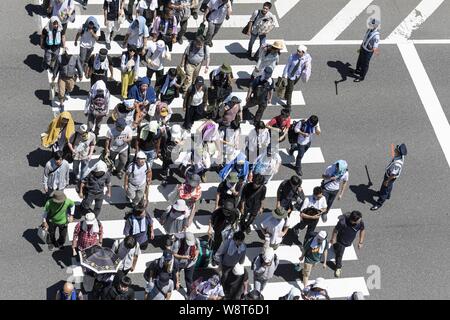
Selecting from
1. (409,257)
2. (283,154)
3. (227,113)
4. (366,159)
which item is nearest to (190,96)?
(227,113)

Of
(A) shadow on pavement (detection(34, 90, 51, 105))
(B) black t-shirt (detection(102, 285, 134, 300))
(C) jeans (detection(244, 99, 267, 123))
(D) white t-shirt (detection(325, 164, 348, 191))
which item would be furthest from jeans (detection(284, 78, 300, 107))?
(B) black t-shirt (detection(102, 285, 134, 300))

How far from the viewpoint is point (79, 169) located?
2406cm

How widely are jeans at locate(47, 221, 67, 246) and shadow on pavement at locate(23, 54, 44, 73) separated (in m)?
6.49

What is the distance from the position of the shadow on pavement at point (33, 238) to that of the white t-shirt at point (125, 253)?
8.24 feet

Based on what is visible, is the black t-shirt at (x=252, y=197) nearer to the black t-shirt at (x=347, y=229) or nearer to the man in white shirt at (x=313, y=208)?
the man in white shirt at (x=313, y=208)

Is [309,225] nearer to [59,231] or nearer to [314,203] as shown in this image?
[314,203]

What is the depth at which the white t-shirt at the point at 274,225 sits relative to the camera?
74.2 feet

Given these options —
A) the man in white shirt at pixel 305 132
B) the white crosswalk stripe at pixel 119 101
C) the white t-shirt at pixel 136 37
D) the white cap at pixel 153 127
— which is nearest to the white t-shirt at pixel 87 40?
the white t-shirt at pixel 136 37

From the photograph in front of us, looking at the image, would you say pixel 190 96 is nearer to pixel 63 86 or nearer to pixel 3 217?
pixel 63 86

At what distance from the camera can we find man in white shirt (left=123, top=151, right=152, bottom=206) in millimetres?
22859

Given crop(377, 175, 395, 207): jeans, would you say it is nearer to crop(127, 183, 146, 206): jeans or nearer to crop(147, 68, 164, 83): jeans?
crop(127, 183, 146, 206): jeans

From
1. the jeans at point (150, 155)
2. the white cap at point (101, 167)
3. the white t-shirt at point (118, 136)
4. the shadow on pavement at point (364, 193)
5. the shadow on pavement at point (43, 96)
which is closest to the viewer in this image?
the white cap at point (101, 167)

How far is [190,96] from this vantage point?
25375 mm

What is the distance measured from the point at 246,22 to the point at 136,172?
945cm
